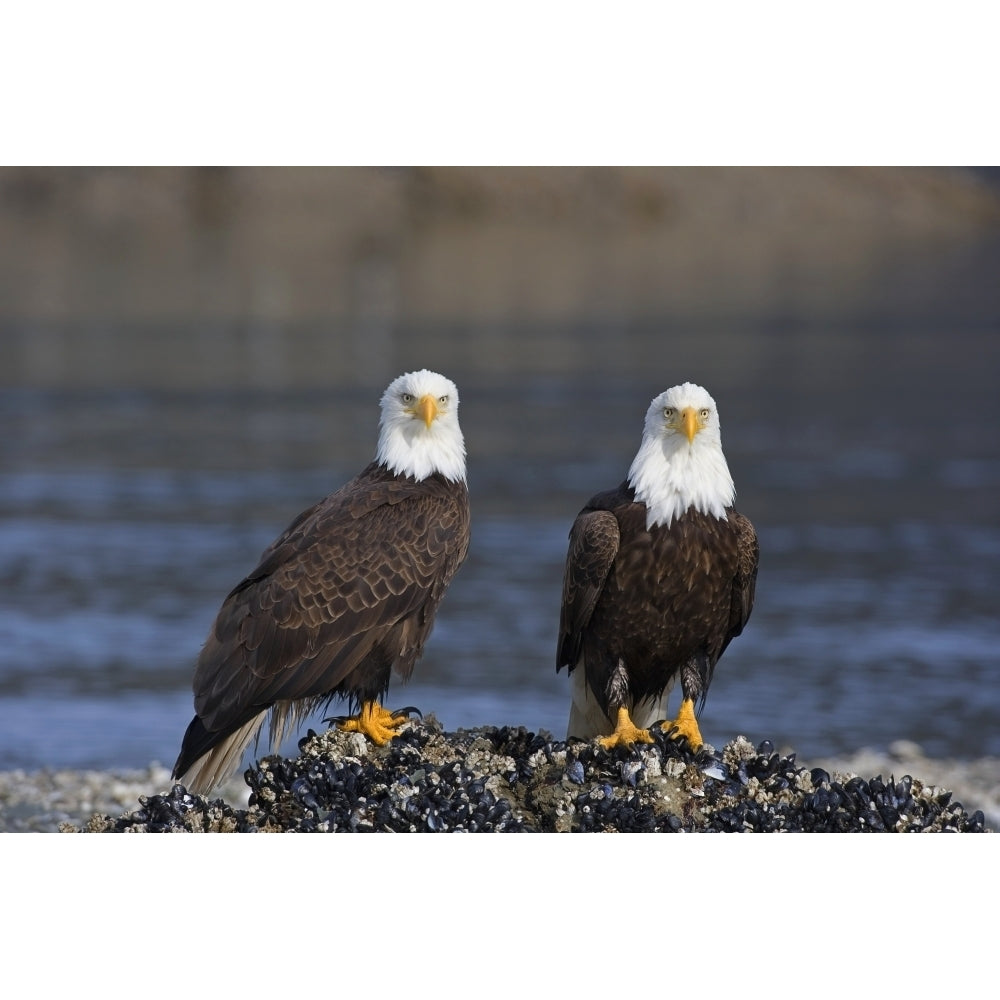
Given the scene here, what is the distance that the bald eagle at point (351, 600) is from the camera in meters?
5.06

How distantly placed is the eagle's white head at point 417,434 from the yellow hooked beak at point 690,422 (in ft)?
2.53

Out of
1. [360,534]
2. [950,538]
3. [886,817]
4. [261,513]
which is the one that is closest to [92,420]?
[261,513]

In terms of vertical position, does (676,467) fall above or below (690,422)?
below

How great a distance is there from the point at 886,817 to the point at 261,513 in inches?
320

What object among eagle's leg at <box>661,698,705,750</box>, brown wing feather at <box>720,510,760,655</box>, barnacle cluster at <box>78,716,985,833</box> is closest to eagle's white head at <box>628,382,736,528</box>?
brown wing feather at <box>720,510,760,655</box>

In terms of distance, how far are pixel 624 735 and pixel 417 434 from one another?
116 cm

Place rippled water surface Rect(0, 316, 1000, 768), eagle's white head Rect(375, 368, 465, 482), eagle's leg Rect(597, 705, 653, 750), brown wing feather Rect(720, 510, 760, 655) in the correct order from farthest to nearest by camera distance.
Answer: rippled water surface Rect(0, 316, 1000, 768)
eagle's white head Rect(375, 368, 465, 482)
brown wing feather Rect(720, 510, 760, 655)
eagle's leg Rect(597, 705, 653, 750)

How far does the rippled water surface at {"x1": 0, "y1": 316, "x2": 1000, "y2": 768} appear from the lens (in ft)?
28.0

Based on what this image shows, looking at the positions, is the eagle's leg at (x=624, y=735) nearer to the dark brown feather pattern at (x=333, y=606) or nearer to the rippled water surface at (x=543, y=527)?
the dark brown feather pattern at (x=333, y=606)

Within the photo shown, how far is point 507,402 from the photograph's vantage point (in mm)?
15469

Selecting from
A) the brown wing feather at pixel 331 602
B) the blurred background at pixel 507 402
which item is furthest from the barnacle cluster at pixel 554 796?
the blurred background at pixel 507 402

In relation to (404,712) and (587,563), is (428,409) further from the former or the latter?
(404,712)

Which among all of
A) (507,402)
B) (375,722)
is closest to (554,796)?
(375,722)

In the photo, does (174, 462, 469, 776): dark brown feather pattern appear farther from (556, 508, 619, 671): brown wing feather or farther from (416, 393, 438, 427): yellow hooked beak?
(556, 508, 619, 671): brown wing feather
